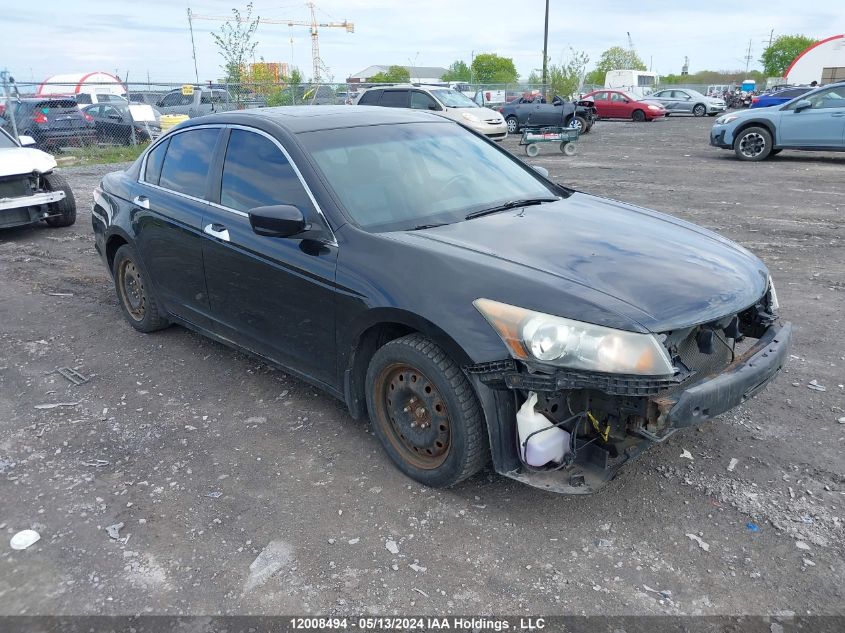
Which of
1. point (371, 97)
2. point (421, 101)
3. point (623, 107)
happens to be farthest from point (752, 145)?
point (623, 107)

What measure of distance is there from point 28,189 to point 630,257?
834cm

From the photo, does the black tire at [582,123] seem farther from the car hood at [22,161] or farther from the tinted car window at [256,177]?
the tinted car window at [256,177]

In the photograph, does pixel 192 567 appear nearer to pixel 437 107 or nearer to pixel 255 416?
pixel 255 416

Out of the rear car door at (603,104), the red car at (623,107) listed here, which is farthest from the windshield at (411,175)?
the rear car door at (603,104)

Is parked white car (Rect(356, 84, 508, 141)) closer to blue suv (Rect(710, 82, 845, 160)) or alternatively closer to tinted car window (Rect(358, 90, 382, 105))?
tinted car window (Rect(358, 90, 382, 105))

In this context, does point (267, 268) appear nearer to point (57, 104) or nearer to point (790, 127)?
point (790, 127)

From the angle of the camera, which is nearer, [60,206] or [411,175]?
[411,175]

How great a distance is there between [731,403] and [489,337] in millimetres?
1063

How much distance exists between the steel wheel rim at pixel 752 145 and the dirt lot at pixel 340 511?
11.6 meters

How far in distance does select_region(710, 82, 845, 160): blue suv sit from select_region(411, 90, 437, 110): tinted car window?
726cm

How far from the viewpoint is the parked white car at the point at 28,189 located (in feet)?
27.7

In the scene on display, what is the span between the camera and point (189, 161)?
452 cm

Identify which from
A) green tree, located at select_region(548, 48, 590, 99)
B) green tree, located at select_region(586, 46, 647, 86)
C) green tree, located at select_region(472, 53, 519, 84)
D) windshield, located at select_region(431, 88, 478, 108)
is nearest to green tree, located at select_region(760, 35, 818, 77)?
green tree, located at select_region(586, 46, 647, 86)

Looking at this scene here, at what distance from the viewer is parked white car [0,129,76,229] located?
27.7 ft
